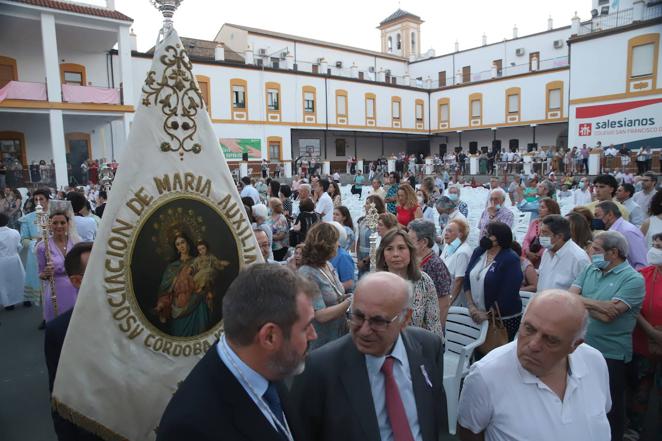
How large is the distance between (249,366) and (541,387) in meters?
1.40

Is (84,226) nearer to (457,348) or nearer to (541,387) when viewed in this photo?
(457,348)

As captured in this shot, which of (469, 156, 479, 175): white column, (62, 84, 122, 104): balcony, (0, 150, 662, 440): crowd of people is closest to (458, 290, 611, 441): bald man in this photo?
(0, 150, 662, 440): crowd of people

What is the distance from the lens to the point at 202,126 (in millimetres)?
2352

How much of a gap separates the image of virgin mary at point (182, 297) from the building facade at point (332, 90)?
16551mm

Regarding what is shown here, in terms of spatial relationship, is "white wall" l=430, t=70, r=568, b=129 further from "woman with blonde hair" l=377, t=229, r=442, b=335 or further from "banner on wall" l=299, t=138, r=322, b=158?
"woman with blonde hair" l=377, t=229, r=442, b=335

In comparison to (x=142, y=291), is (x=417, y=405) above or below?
below

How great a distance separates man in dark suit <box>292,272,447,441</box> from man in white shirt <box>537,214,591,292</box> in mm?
2586

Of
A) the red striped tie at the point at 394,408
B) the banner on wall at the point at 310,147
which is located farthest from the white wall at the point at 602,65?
the red striped tie at the point at 394,408

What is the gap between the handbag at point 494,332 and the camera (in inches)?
158

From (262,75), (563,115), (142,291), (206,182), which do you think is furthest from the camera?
(563,115)

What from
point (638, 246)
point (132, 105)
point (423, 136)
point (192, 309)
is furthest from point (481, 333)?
point (423, 136)

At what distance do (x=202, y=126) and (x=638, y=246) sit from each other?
448cm

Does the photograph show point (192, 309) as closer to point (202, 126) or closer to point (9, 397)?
point (202, 126)

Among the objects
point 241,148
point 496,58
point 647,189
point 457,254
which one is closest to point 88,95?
point 241,148
